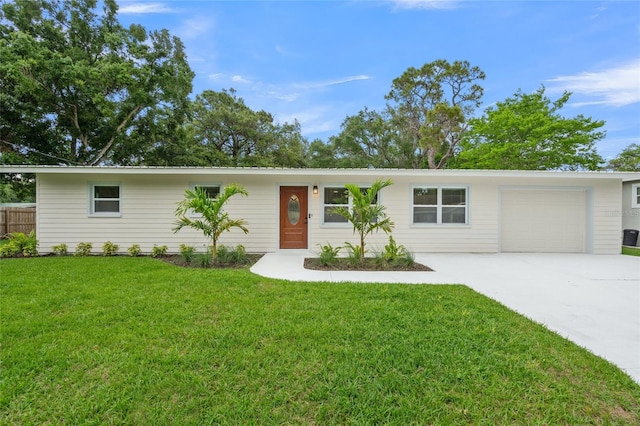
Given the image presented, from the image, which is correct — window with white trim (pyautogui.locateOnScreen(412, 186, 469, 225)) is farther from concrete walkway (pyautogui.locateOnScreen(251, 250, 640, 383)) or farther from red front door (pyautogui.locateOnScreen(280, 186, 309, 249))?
red front door (pyautogui.locateOnScreen(280, 186, 309, 249))

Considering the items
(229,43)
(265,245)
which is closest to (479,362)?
(265,245)

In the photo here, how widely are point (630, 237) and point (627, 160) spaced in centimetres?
1834

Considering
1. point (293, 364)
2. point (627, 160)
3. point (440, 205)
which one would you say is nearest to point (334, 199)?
point (440, 205)

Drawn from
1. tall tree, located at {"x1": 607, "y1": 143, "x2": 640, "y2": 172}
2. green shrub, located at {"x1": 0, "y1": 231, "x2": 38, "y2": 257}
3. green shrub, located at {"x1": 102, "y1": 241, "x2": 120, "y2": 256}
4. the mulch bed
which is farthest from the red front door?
tall tree, located at {"x1": 607, "y1": 143, "x2": 640, "y2": 172}

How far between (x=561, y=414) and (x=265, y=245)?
719 cm

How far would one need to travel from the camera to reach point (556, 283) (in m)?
5.07

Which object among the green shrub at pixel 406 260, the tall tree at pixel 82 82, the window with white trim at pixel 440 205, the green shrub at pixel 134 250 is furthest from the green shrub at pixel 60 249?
the window with white trim at pixel 440 205

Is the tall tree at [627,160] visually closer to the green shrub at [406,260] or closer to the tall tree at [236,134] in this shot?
the tall tree at [236,134]

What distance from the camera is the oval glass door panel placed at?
8445mm

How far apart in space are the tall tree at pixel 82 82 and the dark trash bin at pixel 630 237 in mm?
20561

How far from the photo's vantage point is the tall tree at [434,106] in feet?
63.8

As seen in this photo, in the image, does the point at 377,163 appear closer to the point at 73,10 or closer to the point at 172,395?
the point at 73,10

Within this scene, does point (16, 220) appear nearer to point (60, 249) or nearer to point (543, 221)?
point (60, 249)

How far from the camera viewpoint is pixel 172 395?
2025mm
